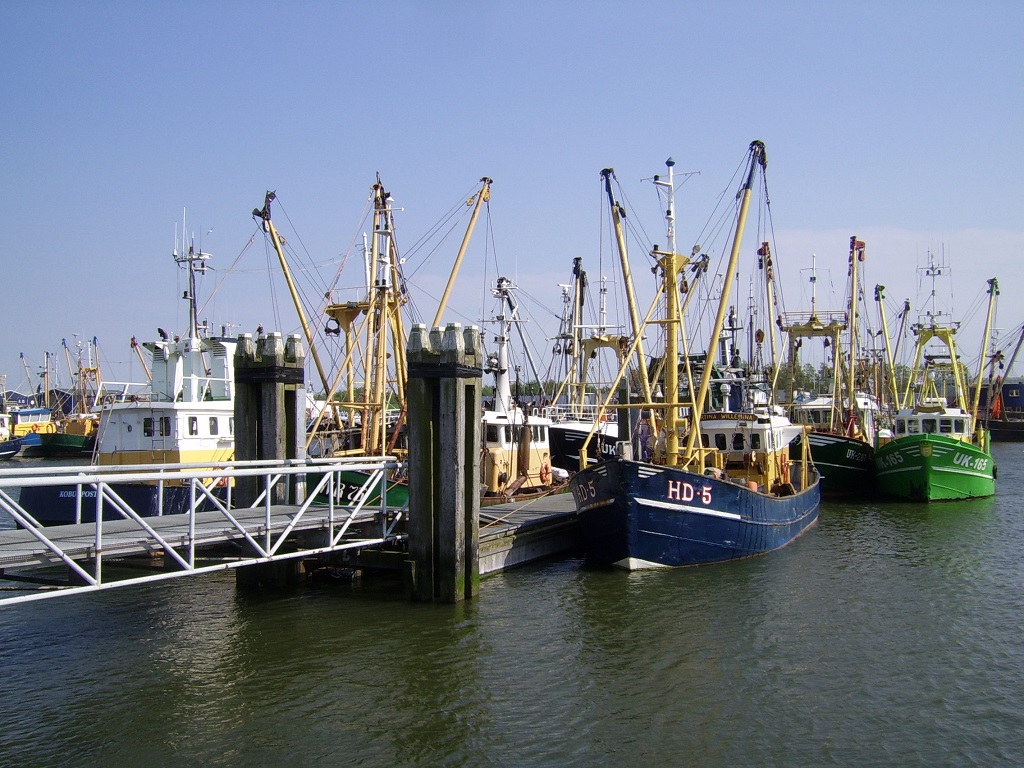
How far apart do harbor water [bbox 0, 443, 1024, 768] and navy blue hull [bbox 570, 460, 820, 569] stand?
0.72 m

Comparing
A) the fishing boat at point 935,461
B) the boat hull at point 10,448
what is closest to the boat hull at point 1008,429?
the fishing boat at point 935,461

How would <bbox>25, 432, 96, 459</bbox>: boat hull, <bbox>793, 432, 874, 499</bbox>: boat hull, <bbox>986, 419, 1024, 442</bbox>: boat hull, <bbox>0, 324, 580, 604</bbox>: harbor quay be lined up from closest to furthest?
1. <bbox>0, 324, 580, 604</bbox>: harbor quay
2. <bbox>793, 432, 874, 499</bbox>: boat hull
3. <bbox>25, 432, 96, 459</bbox>: boat hull
4. <bbox>986, 419, 1024, 442</bbox>: boat hull

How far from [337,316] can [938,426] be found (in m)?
29.0

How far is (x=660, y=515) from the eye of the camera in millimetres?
21094

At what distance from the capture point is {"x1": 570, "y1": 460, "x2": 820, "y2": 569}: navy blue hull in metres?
20.6

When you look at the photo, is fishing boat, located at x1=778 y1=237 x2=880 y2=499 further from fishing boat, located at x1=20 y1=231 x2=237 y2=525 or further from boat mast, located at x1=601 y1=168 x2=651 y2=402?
fishing boat, located at x1=20 y1=231 x2=237 y2=525

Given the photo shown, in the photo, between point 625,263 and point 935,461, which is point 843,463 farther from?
point 625,263

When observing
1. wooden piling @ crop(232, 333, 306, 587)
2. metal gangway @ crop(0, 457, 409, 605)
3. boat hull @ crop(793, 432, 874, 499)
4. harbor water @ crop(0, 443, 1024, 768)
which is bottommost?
harbor water @ crop(0, 443, 1024, 768)

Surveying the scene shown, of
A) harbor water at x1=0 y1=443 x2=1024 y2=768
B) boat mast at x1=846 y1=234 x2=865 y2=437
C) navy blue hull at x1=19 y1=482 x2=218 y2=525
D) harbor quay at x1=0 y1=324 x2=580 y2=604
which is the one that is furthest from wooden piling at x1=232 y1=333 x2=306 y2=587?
boat mast at x1=846 y1=234 x2=865 y2=437

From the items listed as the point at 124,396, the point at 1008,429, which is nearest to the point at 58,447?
the point at 124,396

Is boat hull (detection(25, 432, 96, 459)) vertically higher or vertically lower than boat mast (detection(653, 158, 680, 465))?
lower

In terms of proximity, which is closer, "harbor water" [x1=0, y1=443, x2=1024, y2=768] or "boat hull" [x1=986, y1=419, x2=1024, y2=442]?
"harbor water" [x1=0, y1=443, x2=1024, y2=768]

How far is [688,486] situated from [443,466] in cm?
706

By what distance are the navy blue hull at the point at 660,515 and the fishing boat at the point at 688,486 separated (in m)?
0.03
